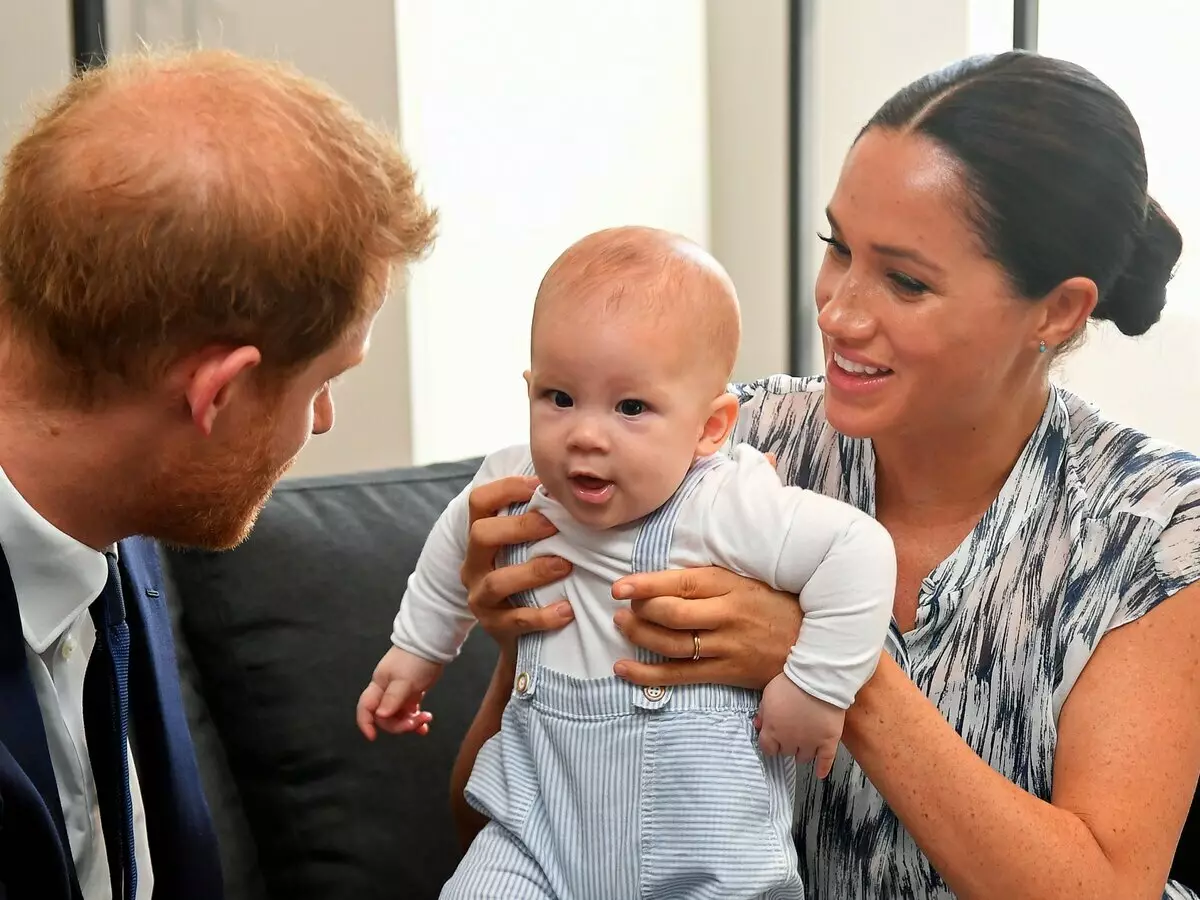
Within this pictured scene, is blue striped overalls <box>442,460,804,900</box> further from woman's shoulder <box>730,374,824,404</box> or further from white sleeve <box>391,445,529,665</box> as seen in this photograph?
woman's shoulder <box>730,374,824,404</box>

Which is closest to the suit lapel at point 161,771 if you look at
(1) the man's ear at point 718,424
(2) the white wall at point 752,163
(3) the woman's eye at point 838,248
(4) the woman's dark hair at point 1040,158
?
(1) the man's ear at point 718,424

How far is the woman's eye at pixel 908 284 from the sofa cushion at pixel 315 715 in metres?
0.83

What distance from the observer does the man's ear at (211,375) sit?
1.16 metres

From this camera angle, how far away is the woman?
131cm

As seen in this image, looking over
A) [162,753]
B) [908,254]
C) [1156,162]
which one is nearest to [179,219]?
[162,753]

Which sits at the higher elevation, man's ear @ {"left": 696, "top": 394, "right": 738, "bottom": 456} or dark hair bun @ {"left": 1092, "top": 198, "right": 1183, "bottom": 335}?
dark hair bun @ {"left": 1092, "top": 198, "right": 1183, "bottom": 335}

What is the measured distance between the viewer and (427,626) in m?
1.46


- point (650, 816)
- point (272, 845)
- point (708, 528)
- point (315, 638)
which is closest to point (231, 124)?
point (708, 528)

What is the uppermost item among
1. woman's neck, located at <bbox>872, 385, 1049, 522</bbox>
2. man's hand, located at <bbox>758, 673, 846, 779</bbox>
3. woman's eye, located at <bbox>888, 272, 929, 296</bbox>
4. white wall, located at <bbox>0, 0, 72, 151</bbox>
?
white wall, located at <bbox>0, 0, 72, 151</bbox>

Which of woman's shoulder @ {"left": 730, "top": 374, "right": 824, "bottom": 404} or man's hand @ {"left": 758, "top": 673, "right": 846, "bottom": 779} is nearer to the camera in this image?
man's hand @ {"left": 758, "top": 673, "right": 846, "bottom": 779}

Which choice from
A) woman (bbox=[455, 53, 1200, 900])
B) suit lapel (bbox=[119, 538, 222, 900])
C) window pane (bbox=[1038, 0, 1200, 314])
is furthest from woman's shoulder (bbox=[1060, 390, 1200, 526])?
window pane (bbox=[1038, 0, 1200, 314])

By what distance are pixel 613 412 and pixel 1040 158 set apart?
0.56m

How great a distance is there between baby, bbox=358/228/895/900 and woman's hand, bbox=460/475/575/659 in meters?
0.03

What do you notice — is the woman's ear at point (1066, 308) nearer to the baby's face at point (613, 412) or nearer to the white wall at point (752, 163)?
the baby's face at point (613, 412)
